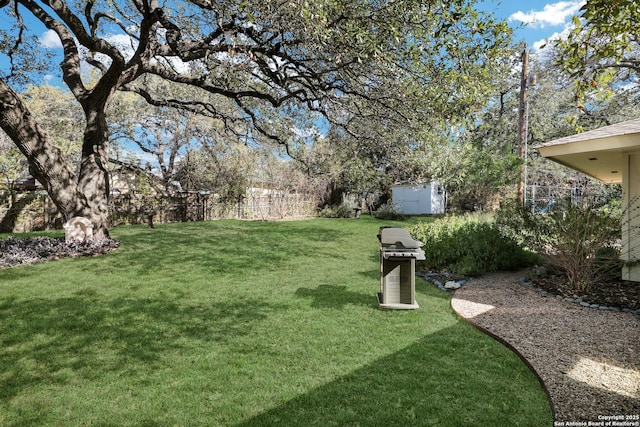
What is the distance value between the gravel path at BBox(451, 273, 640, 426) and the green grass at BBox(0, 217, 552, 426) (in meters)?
0.18

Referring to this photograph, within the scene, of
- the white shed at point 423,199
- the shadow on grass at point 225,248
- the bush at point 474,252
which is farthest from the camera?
the white shed at point 423,199

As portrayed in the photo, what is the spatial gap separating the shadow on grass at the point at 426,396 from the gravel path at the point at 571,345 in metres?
0.19

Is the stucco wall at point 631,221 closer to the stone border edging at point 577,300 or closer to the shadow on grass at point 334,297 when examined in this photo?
the stone border edging at point 577,300

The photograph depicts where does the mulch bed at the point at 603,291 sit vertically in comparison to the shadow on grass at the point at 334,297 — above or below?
above

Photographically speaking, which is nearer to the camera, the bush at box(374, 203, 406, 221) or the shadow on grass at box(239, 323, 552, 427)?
the shadow on grass at box(239, 323, 552, 427)

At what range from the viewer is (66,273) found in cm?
627

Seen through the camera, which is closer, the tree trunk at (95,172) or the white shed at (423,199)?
the tree trunk at (95,172)

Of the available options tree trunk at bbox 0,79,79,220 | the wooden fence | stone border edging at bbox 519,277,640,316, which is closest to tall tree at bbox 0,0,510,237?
tree trunk at bbox 0,79,79,220

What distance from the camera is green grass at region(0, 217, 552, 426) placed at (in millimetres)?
2457

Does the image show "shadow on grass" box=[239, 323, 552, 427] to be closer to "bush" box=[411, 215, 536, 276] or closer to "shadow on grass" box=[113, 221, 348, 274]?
"bush" box=[411, 215, 536, 276]

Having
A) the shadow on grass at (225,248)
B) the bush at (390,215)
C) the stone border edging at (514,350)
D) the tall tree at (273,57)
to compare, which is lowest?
the stone border edging at (514,350)

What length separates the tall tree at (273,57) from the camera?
5.20 meters

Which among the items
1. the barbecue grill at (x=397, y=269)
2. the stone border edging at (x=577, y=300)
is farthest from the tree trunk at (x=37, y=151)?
the stone border edging at (x=577, y=300)

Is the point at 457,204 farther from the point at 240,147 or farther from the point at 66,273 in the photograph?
the point at 66,273
